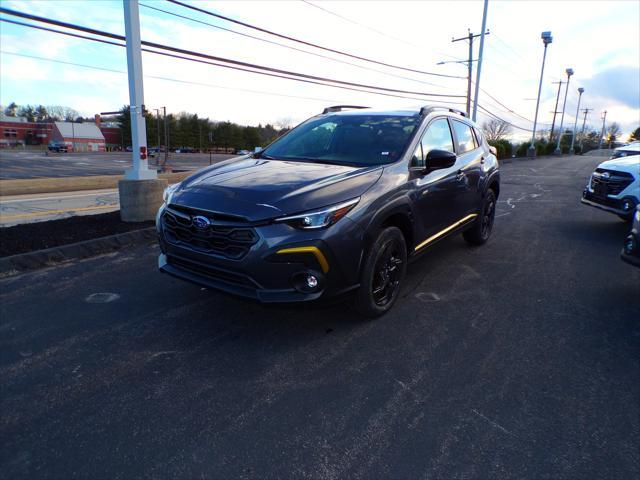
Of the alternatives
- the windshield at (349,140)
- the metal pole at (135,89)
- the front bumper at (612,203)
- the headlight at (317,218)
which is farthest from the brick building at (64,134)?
the headlight at (317,218)

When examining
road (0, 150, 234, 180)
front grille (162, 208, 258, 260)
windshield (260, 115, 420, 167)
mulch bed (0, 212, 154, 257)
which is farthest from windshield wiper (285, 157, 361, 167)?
road (0, 150, 234, 180)

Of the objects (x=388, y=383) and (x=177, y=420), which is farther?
(x=388, y=383)

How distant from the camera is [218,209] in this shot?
305cm

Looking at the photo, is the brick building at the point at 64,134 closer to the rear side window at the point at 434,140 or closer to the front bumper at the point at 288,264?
the rear side window at the point at 434,140

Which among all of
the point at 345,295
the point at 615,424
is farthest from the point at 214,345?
the point at 615,424

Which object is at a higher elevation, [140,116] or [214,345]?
[140,116]

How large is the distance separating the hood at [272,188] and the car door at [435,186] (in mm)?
622

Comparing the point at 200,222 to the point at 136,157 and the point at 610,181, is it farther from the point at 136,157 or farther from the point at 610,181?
the point at 610,181

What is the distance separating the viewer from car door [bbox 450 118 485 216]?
503 centimetres

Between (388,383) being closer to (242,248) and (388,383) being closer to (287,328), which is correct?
(287,328)

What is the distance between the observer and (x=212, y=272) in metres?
3.17

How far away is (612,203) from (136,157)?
25.8 feet

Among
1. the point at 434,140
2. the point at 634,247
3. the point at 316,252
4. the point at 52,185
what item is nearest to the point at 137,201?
the point at 434,140

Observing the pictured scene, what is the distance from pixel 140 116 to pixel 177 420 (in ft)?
19.2
